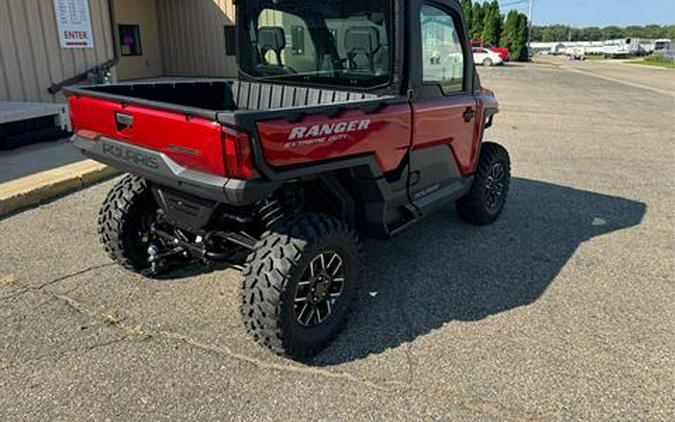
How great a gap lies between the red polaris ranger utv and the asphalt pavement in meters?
0.30

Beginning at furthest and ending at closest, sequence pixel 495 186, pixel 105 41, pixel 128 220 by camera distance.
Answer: pixel 105 41 → pixel 495 186 → pixel 128 220

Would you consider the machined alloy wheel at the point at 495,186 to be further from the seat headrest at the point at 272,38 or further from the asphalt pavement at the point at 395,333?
the seat headrest at the point at 272,38

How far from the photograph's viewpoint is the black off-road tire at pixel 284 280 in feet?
9.50

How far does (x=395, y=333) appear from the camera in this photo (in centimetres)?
333

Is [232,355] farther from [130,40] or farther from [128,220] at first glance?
[130,40]

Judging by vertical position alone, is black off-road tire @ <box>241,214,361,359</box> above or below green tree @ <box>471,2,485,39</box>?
below

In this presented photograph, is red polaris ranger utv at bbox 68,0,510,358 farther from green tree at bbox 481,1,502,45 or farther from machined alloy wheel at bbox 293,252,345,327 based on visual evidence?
green tree at bbox 481,1,502,45

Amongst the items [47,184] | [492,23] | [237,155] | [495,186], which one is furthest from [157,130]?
[492,23]

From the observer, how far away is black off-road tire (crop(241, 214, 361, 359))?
2896 mm

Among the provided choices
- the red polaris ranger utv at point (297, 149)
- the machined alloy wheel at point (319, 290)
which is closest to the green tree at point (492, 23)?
the red polaris ranger utv at point (297, 149)

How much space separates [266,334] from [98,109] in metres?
1.71

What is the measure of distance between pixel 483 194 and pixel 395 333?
2220 mm

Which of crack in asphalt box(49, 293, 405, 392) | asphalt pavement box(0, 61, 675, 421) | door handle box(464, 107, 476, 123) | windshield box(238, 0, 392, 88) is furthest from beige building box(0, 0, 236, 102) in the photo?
door handle box(464, 107, 476, 123)

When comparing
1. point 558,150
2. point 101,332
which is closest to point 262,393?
point 101,332
